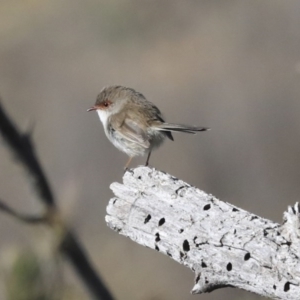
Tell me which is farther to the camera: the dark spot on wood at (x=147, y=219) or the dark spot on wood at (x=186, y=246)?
the dark spot on wood at (x=147, y=219)

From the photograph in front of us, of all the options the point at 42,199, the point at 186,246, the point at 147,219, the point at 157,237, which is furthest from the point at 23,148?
the point at 186,246

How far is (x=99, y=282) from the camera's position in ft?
15.7

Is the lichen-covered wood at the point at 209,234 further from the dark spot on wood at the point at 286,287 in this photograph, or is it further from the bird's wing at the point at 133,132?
the bird's wing at the point at 133,132

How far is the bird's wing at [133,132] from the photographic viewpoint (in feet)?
21.2

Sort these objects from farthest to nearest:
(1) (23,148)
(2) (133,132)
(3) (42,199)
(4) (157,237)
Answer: (2) (133,132) → (3) (42,199) → (1) (23,148) → (4) (157,237)

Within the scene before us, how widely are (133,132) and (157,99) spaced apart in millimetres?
6504

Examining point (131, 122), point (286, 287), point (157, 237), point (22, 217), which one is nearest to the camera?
point (286, 287)

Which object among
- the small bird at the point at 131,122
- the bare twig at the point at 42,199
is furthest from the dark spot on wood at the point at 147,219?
the small bird at the point at 131,122

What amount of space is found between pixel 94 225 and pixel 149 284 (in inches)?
58.4

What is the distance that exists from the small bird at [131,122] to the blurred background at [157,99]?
1.34 m

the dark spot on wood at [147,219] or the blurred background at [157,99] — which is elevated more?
the blurred background at [157,99]

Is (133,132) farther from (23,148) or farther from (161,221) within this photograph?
(161,221)

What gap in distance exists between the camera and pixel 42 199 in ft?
15.3

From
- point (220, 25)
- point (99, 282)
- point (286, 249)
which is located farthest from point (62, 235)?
point (220, 25)
